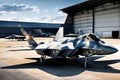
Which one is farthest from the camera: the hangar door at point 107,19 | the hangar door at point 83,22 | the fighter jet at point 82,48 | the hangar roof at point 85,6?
the hangar door at point 83,22

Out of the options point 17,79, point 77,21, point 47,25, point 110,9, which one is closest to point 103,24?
point 110,9

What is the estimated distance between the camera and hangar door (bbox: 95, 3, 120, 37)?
8216 centimetres

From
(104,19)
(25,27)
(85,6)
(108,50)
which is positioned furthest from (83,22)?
(108,50)

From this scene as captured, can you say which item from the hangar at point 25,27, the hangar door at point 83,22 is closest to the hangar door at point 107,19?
the hangar door at point 83,22

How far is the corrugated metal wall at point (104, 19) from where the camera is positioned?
271 feet

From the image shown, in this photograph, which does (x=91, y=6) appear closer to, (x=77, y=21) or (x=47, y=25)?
(x=77, y=21)

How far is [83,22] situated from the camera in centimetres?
10619

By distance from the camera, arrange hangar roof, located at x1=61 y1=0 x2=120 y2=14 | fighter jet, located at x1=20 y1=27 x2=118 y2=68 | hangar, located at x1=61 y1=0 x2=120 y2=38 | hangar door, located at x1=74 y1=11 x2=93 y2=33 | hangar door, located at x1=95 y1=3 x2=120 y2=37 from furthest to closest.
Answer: hangar door, located at x1=74 y1=11 x2=93 y2=33, hangar roof, located at x1=61 y1=0 x2=120 y2=14, hangar, located at x1=61 y1=0 x2=120 y2=38, hangar door, located at x1=95 y1=3 x2=120 y2=37, fighter jet, located at x1=20 y1=27 x2=118 y2=68

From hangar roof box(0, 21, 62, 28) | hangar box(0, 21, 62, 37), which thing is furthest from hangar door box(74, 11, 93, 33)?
hangar roof box(0, 21, 62, 28)

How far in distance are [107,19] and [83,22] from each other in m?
20.1

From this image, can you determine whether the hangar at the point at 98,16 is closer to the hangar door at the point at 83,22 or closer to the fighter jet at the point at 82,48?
the hangar door at the point at 83,22

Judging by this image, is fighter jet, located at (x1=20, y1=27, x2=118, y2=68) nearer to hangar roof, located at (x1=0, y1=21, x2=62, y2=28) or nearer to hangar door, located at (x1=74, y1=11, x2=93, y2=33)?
hangar door, located at (x1=74, y1=11, x2=93, y2=33)

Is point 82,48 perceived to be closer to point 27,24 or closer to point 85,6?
point 85,6

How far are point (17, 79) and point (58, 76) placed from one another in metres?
2.58
